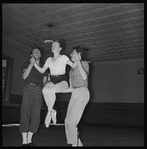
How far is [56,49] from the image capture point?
113 inches

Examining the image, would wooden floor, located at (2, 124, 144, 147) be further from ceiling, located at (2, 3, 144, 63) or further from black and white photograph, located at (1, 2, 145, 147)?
ceiling, located at (2, 3, 144, 63)

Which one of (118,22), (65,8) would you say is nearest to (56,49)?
(65,8)

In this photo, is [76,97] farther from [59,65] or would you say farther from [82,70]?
[59,65]

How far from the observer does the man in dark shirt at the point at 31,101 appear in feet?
9.66

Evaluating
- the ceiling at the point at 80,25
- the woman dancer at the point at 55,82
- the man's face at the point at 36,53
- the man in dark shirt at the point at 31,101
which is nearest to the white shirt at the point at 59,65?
the woman dancer at the point at 55,82

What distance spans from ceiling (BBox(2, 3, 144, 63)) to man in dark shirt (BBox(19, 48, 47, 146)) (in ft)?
9.17

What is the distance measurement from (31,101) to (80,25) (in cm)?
404

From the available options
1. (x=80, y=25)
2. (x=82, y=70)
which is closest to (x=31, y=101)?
(x=82, y=70)

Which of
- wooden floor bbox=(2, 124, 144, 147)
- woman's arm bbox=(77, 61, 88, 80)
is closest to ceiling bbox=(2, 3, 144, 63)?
woman's arm bbox=(77, 61, 88, 80)

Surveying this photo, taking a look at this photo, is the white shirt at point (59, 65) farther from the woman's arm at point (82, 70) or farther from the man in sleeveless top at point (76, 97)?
the woman's arm at point (82, 70)

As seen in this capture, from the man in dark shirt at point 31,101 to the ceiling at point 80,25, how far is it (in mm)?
2794

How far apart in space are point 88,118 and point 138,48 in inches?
161

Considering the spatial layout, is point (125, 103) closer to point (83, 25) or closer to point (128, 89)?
point (128, 89)

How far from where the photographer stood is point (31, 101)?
10.1 feet
